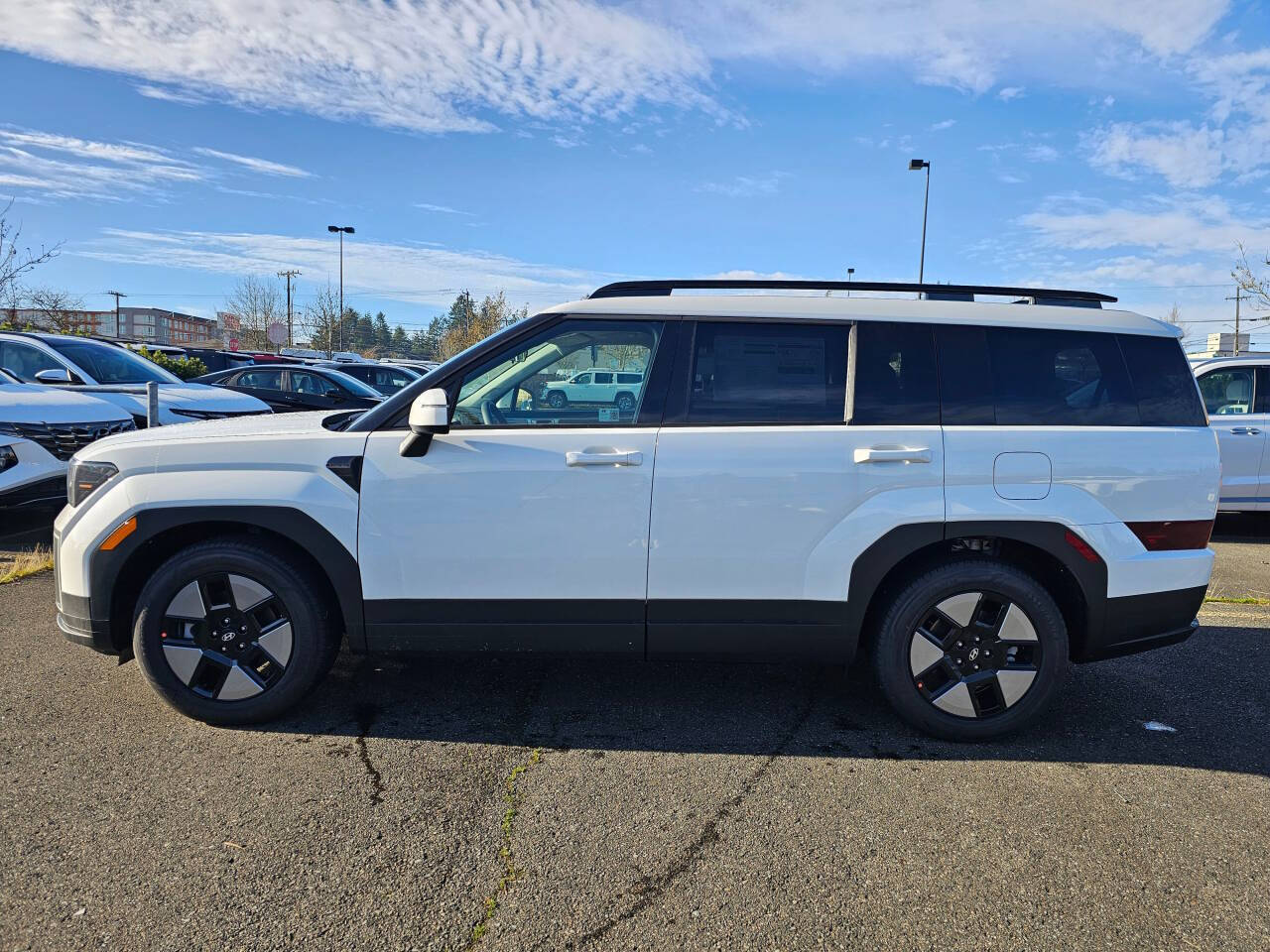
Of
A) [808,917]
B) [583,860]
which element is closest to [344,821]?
[583,860]

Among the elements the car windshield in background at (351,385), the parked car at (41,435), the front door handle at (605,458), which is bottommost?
the parked car at (41,435)

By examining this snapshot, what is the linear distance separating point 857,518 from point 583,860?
1703 mm

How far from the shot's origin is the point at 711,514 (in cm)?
349

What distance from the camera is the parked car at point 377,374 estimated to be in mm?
16547

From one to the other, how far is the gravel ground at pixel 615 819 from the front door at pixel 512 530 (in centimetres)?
48

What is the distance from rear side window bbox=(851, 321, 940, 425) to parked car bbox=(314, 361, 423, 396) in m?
13.7

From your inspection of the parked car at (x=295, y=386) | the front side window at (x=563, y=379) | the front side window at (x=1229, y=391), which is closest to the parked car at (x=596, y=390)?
the front side window at (x=563, y=379)

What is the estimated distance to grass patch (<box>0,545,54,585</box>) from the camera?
595 centimetres

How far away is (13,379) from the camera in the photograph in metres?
8.62

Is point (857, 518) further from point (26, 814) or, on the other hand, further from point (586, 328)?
point (26, 814)

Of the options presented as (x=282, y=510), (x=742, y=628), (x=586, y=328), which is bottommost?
(x=742, y=628)

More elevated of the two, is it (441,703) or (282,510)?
(282,510)

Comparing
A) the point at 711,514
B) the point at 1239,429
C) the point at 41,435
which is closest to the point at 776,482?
the point at 711,514

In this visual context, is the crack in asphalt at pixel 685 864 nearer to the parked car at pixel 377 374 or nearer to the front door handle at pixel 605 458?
the front door handle at pixel 605 458
